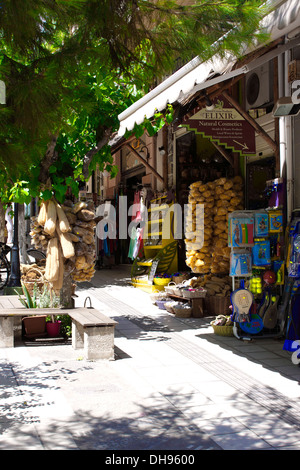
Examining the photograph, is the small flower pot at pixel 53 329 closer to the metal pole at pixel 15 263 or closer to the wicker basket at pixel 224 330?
the wicker basket at pixel 224 330

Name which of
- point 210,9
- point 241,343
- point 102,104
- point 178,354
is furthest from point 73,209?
point 210,9

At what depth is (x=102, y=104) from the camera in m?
8.70

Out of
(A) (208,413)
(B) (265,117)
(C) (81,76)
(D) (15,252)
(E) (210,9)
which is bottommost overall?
(A) (208,413)

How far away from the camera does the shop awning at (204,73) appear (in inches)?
215

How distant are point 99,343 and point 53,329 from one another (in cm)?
149

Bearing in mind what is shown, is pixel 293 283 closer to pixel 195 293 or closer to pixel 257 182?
pixel 195 293

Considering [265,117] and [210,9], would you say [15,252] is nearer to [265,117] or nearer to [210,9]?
[265,117]

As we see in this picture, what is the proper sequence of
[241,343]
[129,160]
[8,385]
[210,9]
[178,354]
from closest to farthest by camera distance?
[210,9]
[8,385]
[178,354]
[241,343]
[129,160]

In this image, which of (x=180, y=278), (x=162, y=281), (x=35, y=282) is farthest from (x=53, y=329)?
(x=162, y=281)

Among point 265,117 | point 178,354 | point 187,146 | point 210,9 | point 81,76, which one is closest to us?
point 210,9

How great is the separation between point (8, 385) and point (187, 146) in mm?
8846

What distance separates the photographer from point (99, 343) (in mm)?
6605

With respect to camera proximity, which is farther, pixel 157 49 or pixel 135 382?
pixel 135 382

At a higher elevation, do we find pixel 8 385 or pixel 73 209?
pixel 73 209
